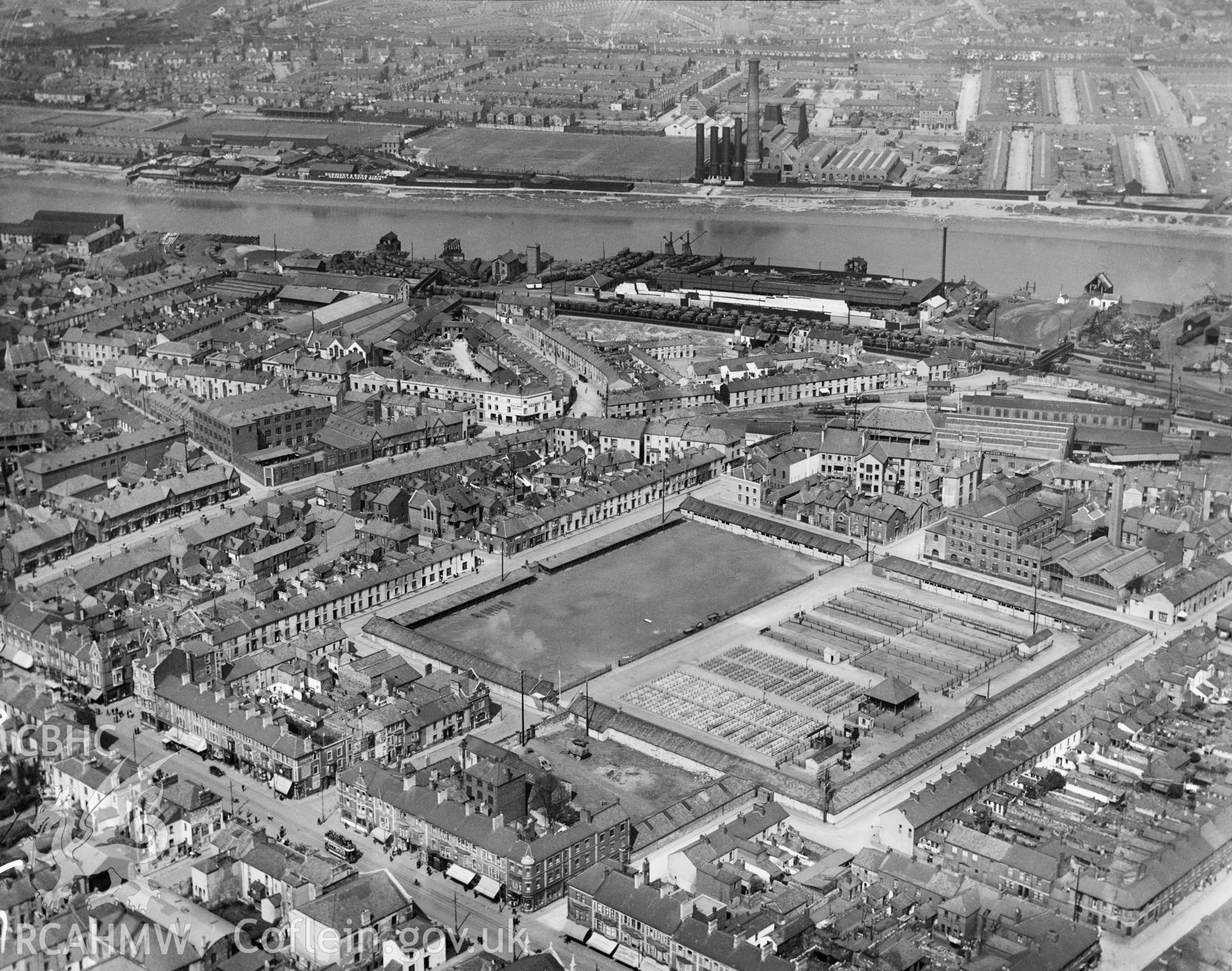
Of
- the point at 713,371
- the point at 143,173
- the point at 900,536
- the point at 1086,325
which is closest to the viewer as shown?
the point at 900,536

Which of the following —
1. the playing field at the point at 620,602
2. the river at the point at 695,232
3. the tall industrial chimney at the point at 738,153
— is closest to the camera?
the playing field at the point at 620,602

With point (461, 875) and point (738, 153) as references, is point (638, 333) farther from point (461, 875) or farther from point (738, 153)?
point (461, 875)

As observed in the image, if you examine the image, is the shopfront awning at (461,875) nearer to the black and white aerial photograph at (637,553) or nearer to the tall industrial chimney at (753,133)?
the black and white aerial photograph at (637,553)

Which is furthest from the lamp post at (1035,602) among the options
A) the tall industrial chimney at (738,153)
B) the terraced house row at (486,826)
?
the tall industrial chimney at (738,153)

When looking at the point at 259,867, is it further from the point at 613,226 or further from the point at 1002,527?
the point at 613,226

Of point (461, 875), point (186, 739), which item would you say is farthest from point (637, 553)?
point (461, 875)

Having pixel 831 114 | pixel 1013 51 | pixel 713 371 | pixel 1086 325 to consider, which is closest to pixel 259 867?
pixel 713 371

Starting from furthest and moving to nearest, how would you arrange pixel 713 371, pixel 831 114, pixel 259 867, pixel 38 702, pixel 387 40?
pixel 387 40
pixel 831 114
pixel 713 371
pixel 38 702
pixel 259 867
